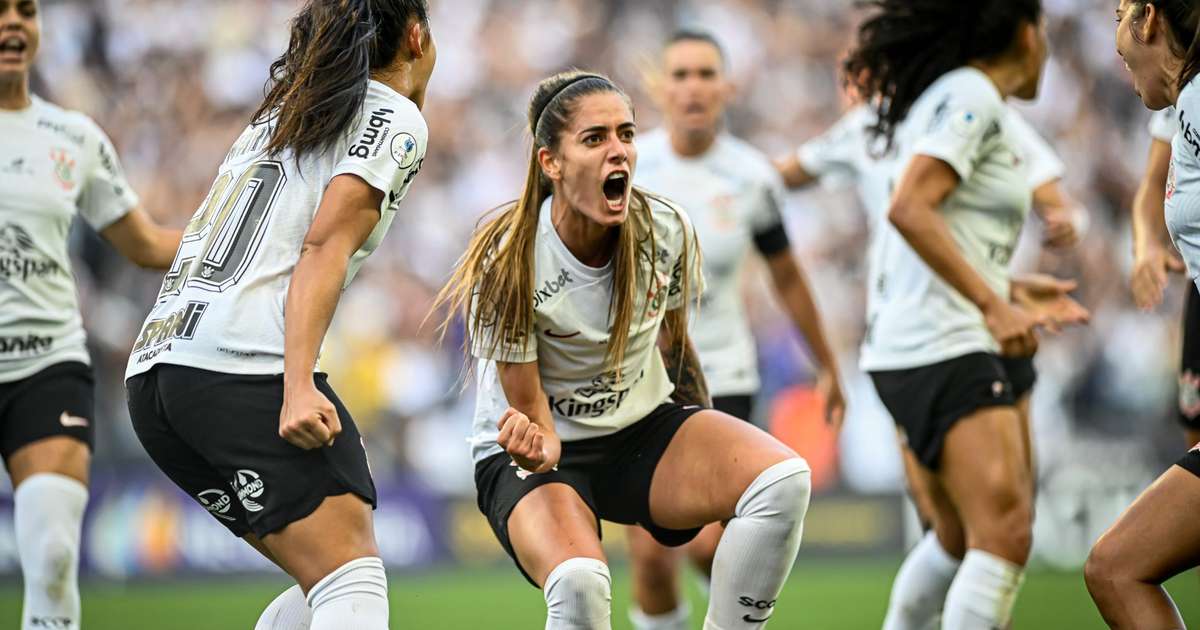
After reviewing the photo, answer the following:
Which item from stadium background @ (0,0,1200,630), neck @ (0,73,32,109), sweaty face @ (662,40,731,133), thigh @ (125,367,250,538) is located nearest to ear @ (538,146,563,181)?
thigh @ (125,367,250,538)

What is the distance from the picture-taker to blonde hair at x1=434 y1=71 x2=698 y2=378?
14.0 ft

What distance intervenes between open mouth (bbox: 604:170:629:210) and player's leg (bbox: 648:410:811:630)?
0.73 meters

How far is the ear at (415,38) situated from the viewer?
13.0 feet

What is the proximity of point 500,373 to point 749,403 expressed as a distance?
2.63 metres

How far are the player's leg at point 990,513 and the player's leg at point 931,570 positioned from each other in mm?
457

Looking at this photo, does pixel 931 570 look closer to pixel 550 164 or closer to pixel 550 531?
pixel 550 531

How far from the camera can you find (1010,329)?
487 cm

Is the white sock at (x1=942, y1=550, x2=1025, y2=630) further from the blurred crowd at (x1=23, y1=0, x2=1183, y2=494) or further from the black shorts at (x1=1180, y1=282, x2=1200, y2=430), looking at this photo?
the blurred crowd at (x1=23, y1=0, x2=1183, y2=494)

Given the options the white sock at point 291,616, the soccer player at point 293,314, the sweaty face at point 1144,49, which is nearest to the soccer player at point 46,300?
the white sock at point 291,616

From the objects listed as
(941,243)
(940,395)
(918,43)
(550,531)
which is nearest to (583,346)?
(550,531)

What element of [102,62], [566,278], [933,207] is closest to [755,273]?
[102,62]

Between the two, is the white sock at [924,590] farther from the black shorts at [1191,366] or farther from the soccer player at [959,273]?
the black shorts at [1191,366]

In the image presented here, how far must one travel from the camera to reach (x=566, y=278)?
4.40 meters

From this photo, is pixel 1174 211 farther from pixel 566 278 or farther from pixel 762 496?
pixel 566 278
